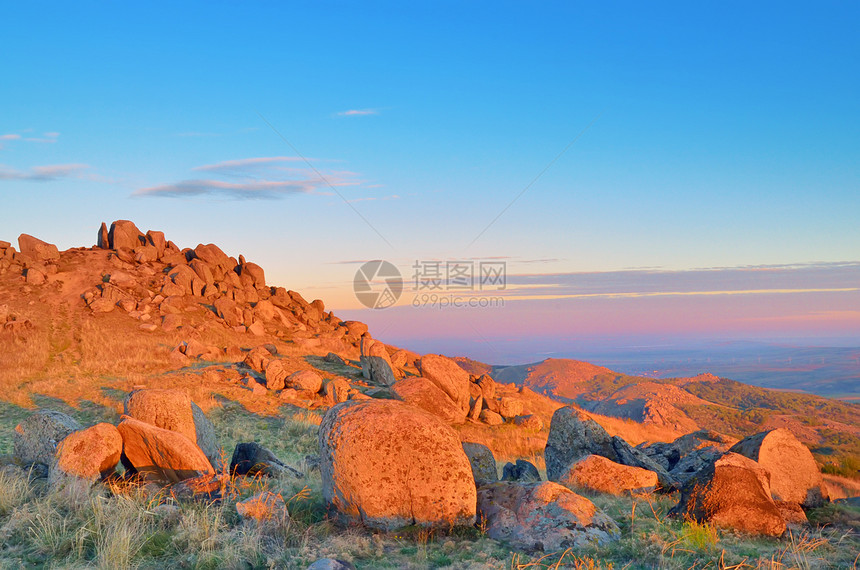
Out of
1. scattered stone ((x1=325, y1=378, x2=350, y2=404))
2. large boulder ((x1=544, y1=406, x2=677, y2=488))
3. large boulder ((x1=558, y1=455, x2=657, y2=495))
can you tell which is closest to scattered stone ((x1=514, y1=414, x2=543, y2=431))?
scattered stone ((x1=325, y1=378, x2=350, y2=404))

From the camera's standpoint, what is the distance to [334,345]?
35.6 metres

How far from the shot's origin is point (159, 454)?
31.3 feet

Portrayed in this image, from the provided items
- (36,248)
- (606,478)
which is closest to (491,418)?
(606,478)

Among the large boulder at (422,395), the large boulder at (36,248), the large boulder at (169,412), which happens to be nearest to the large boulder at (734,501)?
the large boulder at (169,412)

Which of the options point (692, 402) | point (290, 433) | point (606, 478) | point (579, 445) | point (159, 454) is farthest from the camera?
point (692, 402)

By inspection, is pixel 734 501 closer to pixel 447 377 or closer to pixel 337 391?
pixel 447 377

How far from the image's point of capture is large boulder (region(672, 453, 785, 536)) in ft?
27.6

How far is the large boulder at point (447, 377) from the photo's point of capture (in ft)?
82.0

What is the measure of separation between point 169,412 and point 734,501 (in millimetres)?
10475

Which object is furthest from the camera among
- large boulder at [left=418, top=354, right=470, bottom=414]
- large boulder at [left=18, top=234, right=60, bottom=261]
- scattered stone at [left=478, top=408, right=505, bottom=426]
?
large boulder at [left=18, top=234, right=60, bottom=261]

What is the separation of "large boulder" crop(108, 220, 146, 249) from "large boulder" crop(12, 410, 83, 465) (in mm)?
31721

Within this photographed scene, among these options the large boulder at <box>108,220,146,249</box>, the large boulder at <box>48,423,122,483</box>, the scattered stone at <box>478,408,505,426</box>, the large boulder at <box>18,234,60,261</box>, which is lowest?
the scattered stone at <box>478,408,505,426</box>

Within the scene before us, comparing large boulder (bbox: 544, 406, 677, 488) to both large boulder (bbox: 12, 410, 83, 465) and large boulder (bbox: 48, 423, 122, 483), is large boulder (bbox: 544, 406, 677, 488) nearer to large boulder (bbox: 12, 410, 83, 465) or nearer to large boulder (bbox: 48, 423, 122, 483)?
large boulder (bbox: 48, 423, 122, 483)

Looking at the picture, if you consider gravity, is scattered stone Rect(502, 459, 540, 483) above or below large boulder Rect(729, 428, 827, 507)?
below
